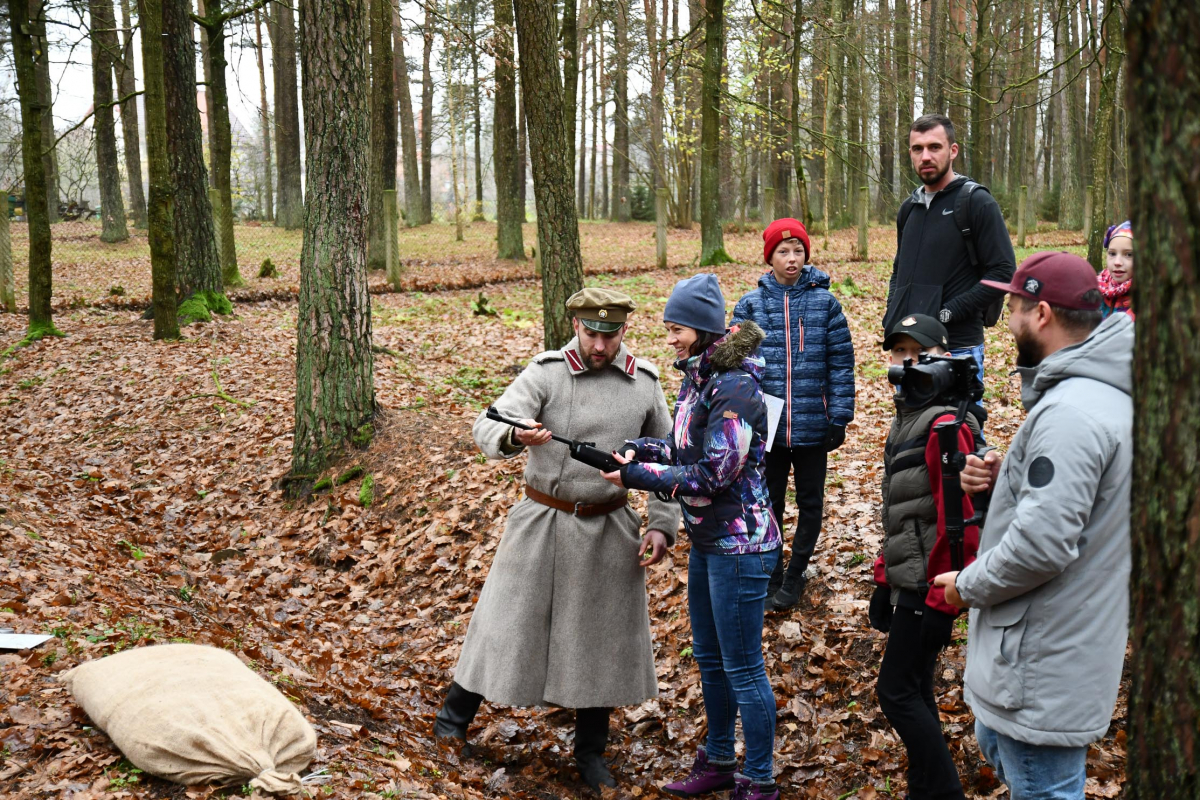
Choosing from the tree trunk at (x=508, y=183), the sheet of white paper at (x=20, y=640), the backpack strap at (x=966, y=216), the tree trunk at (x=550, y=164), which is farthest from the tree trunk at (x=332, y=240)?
the tree trunk at (x=508, y=183)

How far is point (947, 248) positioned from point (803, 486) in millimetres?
1576

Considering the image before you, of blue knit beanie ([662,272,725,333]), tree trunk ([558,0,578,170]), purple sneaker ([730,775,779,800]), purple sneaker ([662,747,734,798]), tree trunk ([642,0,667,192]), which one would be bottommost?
purple sneaker ([662,747,734,798])

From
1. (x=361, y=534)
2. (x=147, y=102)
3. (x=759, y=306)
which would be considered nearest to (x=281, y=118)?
(x=147, y=102)

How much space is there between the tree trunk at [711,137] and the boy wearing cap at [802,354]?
11276 mm

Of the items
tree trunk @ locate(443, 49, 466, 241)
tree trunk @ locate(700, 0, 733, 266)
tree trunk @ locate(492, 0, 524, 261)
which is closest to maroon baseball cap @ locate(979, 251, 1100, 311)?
tree trunk @ locate(700, 0, 733, 266)

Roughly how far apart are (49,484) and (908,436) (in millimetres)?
8303

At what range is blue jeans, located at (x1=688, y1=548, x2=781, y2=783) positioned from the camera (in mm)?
4062

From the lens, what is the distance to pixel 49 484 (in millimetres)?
8922

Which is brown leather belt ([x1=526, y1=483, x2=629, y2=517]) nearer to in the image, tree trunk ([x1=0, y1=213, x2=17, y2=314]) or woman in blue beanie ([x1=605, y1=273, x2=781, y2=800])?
woman in blue beanie ([x1=605, y1=273, x2=781, y2=800])

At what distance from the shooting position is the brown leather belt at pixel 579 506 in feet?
15.0

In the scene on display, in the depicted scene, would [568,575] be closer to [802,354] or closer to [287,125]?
[802,354]

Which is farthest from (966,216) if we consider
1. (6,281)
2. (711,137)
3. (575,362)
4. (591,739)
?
(6,281)

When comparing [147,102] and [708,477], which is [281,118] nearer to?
[147,102]

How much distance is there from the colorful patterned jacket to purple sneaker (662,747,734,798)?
42.7 inches
